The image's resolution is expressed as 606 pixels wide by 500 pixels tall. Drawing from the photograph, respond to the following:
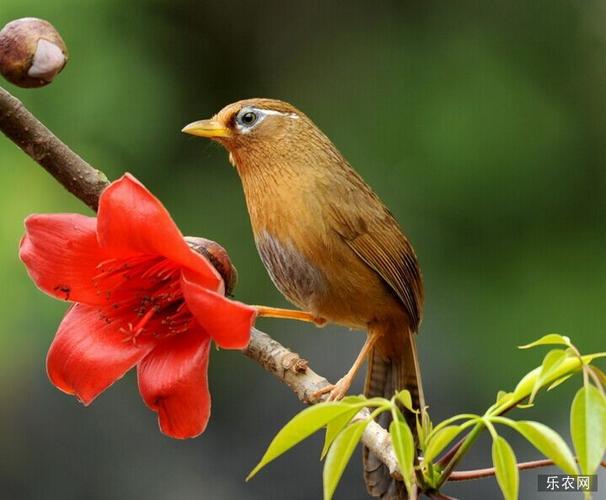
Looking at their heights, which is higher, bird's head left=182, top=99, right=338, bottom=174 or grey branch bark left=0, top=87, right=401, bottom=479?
bird's head left=182, top=99, right=338, bottom=174

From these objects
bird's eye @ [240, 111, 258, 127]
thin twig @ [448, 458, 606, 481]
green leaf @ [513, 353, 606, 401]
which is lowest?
thin twig @ [448, 458, 606, 481]

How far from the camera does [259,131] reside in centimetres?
213

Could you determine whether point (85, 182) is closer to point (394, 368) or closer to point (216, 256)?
point (216, 256)

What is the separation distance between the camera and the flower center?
1429 mm

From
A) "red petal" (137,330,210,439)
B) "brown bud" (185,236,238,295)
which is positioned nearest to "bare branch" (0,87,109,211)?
"brown bud" (185,236,238,295)

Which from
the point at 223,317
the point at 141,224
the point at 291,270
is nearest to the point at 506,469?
the point at 223,317

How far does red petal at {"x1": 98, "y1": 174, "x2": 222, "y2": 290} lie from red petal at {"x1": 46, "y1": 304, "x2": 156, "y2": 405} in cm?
12

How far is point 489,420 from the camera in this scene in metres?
1.13

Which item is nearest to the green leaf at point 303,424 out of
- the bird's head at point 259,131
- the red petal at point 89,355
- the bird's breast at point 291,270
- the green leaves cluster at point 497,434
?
the green leaves cluster at point 497,434

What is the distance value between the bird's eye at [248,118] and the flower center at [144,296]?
627 millimetres

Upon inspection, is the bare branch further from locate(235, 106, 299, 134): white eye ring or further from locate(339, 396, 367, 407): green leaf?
locate(235, 106, 299, 134): white eye ring

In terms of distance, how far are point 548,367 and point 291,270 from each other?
945 millimetres

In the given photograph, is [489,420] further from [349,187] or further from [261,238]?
[349,187]

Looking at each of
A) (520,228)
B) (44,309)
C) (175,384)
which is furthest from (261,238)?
(520,228)
